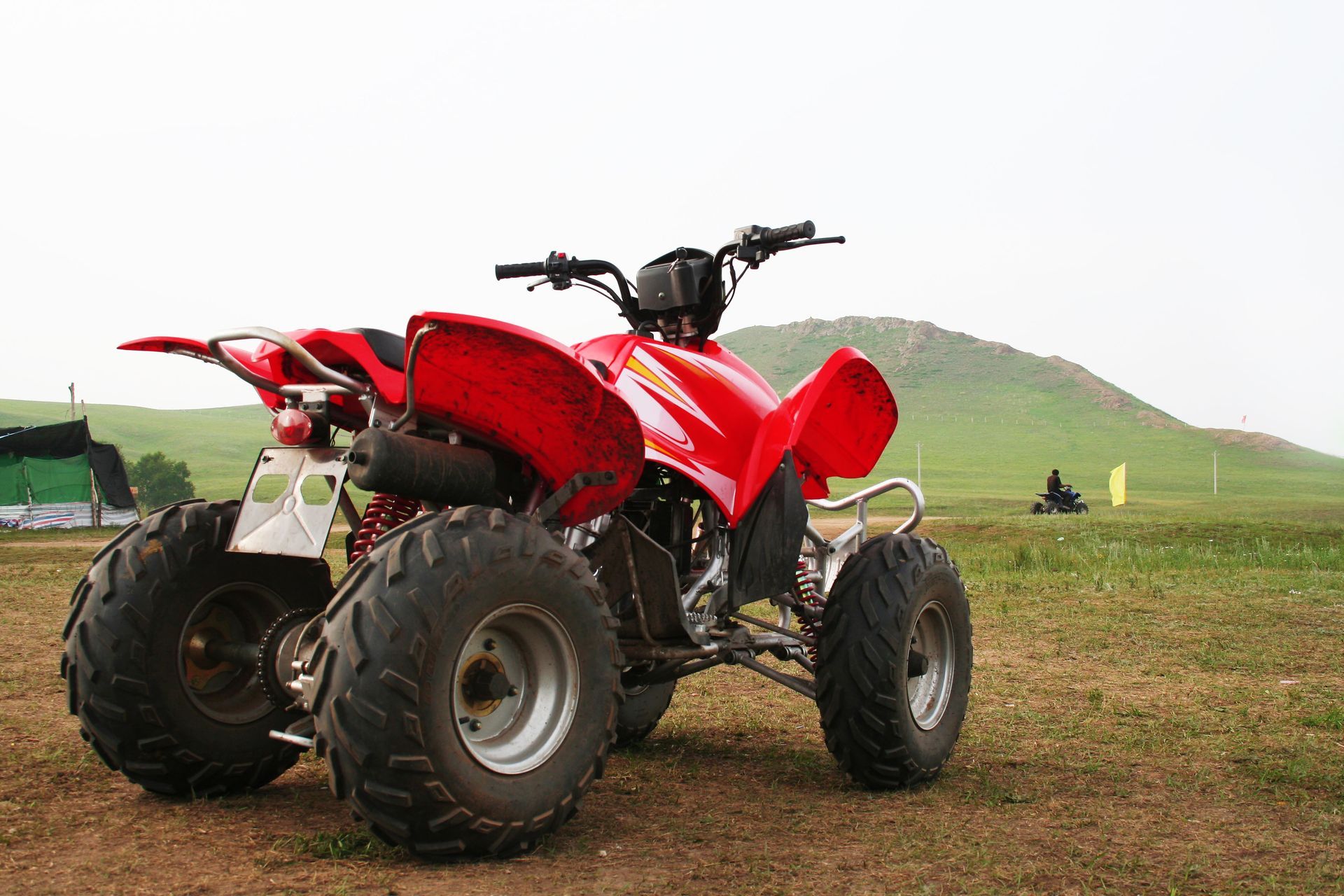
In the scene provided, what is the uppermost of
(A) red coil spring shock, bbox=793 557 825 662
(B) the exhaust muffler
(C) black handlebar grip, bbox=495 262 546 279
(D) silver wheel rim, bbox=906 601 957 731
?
(C) black handlebar grip, bbox=495 262 546 279

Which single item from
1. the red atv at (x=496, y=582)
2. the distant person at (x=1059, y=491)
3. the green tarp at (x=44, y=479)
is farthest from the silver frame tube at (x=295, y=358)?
the distant person at (x=1059, y=491)

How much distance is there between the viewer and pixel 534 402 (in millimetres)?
4012

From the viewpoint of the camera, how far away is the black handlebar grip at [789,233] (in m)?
5.37

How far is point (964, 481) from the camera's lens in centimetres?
7231

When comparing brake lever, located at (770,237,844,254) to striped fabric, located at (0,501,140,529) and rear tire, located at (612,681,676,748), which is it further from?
striped fabric, located at (0,501,140,529)

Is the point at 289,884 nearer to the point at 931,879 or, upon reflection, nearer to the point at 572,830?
the point at 572,830

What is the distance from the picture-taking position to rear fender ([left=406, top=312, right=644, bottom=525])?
12.1ft

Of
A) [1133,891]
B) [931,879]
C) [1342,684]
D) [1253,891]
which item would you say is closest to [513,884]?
[931,879]

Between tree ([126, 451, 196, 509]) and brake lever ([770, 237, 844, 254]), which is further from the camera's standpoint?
tree ([126, 451, 196, 509])

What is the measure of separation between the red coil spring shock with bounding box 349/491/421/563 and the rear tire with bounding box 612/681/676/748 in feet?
6.12

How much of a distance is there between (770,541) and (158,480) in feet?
148

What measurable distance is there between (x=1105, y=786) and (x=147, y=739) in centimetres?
369

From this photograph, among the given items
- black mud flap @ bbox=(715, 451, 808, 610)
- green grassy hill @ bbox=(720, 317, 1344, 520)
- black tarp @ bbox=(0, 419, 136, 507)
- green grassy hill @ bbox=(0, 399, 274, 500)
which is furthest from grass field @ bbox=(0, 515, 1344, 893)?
green grassy hill @ bbox=(0, 399, 274, 500)

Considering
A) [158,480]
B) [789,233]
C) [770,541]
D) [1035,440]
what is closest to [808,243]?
[789,233]
